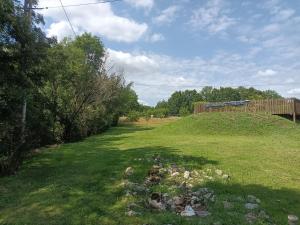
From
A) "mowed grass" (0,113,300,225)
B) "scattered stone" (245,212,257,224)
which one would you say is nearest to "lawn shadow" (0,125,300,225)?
"mowed grass" (0,113,300,225)

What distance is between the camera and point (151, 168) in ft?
38.4

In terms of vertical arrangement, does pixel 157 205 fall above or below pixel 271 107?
below

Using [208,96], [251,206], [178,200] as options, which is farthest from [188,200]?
[208,96]

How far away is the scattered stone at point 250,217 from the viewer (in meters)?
7.34

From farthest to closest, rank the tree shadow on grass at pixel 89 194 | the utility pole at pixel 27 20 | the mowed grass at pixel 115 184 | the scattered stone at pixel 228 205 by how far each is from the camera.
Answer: the utility pole at pixel 27 20
the scattered stone at pixel 228 205
the mowed grass at pixel 115 184
the tree shadow on grass at pixel 89 194

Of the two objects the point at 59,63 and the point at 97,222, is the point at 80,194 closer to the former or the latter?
the point at 97,222

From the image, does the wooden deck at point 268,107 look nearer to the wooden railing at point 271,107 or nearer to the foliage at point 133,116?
the wooden railing at point 271,107

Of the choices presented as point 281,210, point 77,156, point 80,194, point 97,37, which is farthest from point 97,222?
point 97,37

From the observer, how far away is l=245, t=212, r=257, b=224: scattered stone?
734cm

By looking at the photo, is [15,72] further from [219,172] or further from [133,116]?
[133,116]

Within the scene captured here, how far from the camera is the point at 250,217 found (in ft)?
24.7

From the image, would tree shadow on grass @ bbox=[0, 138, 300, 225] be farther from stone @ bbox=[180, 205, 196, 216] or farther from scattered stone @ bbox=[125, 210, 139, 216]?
stone @ bbox=[180, 205, 196, 216]

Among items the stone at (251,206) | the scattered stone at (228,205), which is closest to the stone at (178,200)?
the scattered stone at (228,205)

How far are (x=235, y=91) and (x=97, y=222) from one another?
113 meters
